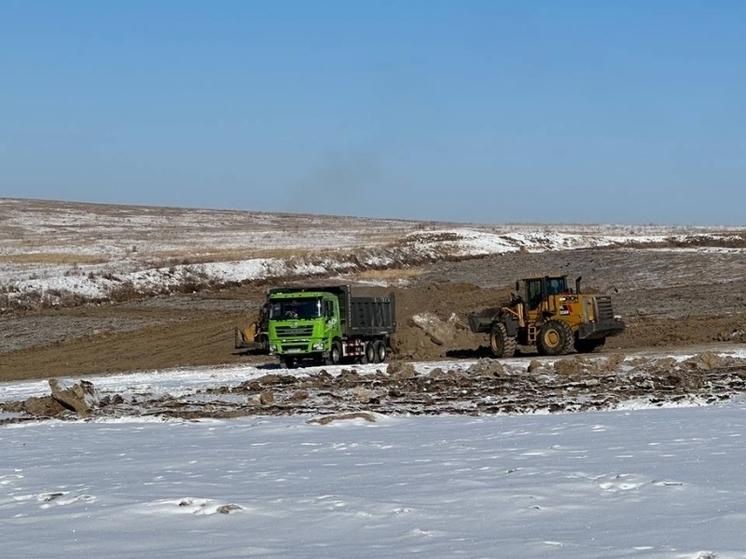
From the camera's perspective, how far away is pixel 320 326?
31438 mm

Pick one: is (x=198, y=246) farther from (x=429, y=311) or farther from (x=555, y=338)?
(x=555, y=338)

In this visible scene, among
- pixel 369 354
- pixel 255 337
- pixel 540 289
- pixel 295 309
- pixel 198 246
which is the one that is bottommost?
pixel 369 354

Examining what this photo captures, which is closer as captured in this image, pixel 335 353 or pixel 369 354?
pixel 335 353

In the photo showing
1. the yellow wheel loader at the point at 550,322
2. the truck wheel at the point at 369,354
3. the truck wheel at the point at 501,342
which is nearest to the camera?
the yellow wheel loader at the point at 550,322

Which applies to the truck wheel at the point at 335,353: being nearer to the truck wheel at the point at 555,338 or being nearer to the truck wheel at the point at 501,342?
the truck wheel at the point at 501,342

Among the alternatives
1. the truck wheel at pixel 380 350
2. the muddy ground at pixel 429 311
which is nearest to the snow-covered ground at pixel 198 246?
the muddy ground at pixel 429 311

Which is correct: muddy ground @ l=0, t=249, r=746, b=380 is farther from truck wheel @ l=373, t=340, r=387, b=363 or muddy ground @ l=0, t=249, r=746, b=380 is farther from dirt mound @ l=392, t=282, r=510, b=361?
truck wheel @ l=373, t=340, r=387, b=363

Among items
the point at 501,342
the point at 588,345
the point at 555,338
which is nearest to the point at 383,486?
the point at 555,338

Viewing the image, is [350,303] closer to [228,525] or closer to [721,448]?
[721,448]

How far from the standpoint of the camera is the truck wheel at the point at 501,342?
31609 mm

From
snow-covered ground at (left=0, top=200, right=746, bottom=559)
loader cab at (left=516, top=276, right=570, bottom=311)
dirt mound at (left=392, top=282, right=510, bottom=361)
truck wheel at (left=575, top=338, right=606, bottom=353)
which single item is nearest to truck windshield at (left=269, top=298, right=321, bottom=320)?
dirt mound at (left=392, top=282, right=510, bottom=361)

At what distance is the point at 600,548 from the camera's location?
314 inches

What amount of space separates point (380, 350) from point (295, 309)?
4.06 meters

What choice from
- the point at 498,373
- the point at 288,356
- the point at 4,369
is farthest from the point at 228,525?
the point at 4,369
